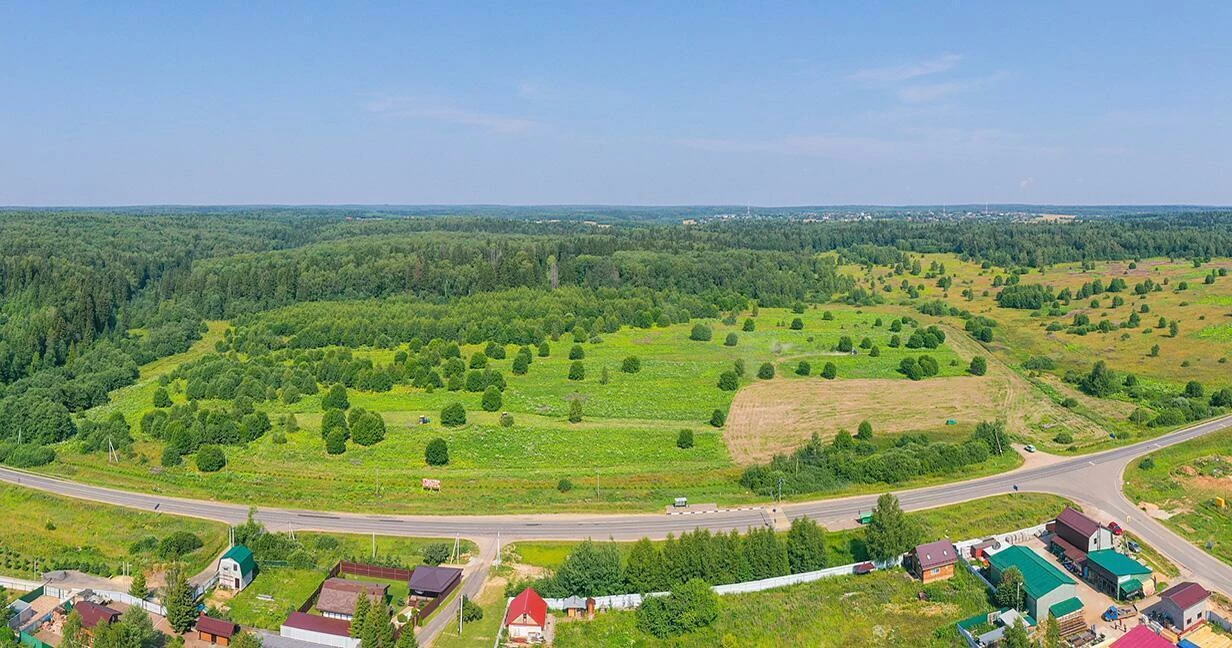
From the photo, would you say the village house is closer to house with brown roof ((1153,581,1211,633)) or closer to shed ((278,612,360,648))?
house with brown roof ((1153,581,1211,633))

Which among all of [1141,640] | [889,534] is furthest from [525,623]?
[1141,640]

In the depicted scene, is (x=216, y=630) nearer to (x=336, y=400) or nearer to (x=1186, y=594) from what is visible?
(x=336, y=400)

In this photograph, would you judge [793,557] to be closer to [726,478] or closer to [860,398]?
[726,478]

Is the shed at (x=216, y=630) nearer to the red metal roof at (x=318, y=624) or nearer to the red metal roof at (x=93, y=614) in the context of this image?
the red metal roof at (x=318, y=624)

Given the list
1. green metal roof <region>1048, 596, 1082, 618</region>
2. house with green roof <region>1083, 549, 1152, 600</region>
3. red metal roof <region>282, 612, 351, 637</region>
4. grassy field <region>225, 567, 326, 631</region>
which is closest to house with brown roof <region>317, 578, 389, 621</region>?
red metal roof <region>282, 612, 351, 637</region>

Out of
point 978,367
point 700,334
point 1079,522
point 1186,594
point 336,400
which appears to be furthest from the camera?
point 700,334

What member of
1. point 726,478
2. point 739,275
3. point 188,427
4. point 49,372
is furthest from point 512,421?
point 739,275

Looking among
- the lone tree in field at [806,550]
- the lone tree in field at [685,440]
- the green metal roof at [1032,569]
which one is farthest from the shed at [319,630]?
the lone tree in field at [685,440]
